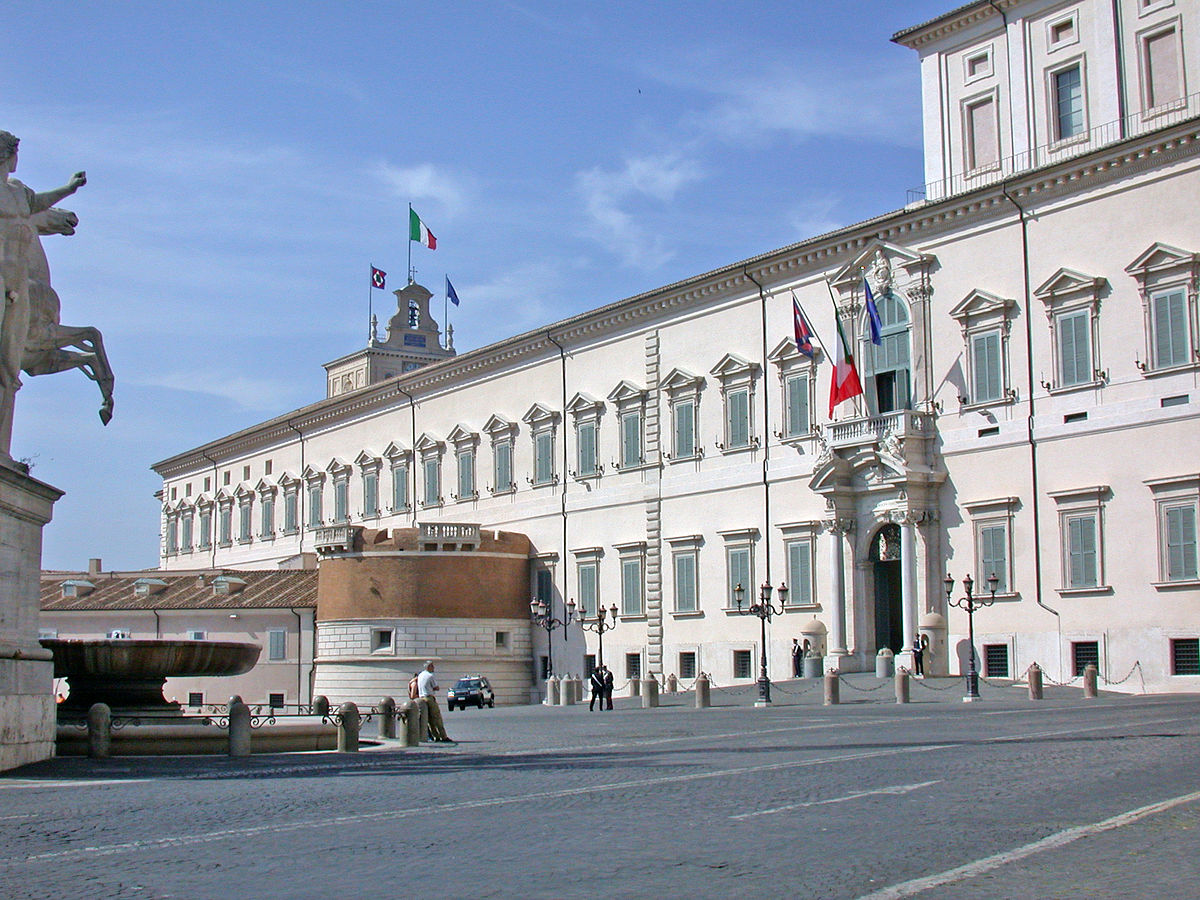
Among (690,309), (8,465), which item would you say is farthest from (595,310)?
(8,465)

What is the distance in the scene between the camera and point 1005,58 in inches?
1563

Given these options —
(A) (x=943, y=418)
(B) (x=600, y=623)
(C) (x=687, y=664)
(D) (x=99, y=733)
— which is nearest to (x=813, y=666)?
(C) (x=687, y=664)

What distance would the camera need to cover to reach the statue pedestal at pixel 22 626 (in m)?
14.4

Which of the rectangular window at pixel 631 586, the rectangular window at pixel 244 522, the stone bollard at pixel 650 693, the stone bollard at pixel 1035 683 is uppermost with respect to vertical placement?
the rectangular window at pixel 244 522

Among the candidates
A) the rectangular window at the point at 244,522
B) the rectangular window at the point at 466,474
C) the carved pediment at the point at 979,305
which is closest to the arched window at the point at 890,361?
the carved pediment at the point at 979,305

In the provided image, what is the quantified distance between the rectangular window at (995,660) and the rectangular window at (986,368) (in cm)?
621

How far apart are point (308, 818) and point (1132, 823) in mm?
5648

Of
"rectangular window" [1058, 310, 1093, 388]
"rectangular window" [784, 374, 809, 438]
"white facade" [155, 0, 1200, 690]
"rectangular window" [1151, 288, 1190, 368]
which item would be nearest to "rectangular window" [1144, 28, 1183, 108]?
"white facade" [155, 0, 1200, 690]

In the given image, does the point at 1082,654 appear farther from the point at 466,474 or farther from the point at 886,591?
the point at 466,474

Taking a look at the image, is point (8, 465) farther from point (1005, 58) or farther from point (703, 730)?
point (1005, 58)

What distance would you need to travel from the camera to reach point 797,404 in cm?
4303

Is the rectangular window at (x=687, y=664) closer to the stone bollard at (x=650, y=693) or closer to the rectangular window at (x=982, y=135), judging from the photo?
the stone bollard at (x=650, y=693)

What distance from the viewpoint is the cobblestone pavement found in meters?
7.58

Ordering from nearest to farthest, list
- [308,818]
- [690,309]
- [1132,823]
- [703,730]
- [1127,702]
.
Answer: [1132,823]
[308,818]
[703,730]
[1127,702]
[690,309]
